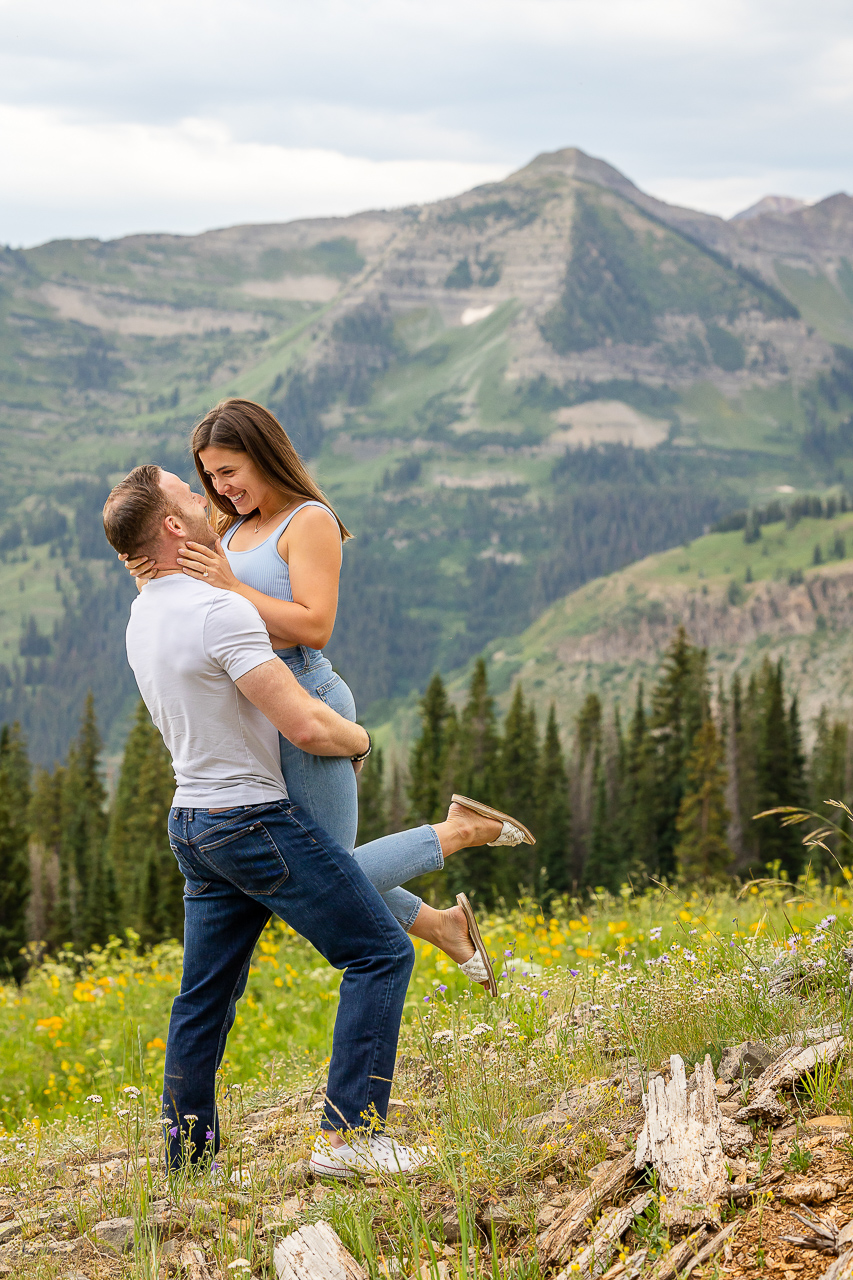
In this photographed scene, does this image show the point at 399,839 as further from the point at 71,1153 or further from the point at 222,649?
the point at 71,1153

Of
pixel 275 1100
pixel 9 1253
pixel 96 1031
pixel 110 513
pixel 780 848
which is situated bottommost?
pixel 780 848

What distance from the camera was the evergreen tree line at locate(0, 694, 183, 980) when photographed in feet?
189

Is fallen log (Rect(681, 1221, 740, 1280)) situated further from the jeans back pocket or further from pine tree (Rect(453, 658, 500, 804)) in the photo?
pine tree (Rect(453, 658, 500, 804))

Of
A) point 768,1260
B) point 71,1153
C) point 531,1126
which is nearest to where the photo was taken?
point 768,1260

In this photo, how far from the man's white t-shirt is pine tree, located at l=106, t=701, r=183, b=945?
48512 mm

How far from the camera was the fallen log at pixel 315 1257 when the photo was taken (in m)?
3.74

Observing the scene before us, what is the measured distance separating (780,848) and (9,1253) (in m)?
73.2

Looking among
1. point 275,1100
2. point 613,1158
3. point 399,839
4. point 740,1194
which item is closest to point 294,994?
point 275,1100

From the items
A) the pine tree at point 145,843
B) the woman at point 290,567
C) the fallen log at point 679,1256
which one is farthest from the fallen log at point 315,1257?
the pine tree at point 145,843

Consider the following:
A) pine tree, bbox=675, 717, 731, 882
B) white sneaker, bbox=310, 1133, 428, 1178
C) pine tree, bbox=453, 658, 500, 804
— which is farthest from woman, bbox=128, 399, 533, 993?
pine tree, bbox=453, 658, 500, 804

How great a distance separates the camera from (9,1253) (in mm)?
4375

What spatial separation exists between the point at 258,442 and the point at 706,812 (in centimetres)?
6159

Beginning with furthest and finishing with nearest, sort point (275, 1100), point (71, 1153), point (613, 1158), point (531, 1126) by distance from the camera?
point (275, 1100)
point (71, 1153)
point (531, 1126)
point (613, 1158)

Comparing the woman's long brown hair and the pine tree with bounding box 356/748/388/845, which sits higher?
the woman's long brown hair
